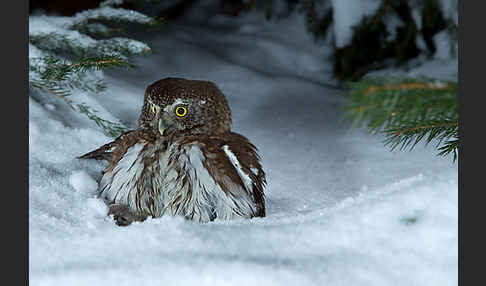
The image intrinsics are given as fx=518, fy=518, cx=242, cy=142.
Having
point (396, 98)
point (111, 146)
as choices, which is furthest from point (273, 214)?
point (396, 98)

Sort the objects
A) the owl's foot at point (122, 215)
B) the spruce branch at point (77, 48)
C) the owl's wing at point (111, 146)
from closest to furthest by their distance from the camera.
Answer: the owl's foot at point (122, 215), the owl's wing at point (111, 146), the spruce branch at point (77, 48)

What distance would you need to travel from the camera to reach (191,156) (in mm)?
1685

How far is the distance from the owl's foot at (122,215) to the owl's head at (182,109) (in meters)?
0.28

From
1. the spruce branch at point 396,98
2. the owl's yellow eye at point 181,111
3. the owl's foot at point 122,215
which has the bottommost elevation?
the owl's foot at point 122,215

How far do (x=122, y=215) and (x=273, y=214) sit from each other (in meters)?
0.52

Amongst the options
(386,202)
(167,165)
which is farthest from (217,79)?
(386,202)

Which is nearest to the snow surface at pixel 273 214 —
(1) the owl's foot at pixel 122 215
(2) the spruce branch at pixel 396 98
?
(1) the owl's foot at pixel 122 215

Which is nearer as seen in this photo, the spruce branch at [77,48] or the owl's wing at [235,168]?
the owl's wing at [235,168]

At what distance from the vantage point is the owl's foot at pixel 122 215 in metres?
1.66

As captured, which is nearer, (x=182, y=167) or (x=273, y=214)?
(x=182, y=167)

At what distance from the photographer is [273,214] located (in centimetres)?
183

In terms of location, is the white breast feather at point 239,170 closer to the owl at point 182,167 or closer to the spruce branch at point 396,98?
the owl at point 182,167

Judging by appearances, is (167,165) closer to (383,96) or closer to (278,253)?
(278,253)

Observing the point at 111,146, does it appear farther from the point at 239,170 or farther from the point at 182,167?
the point at 239,170
